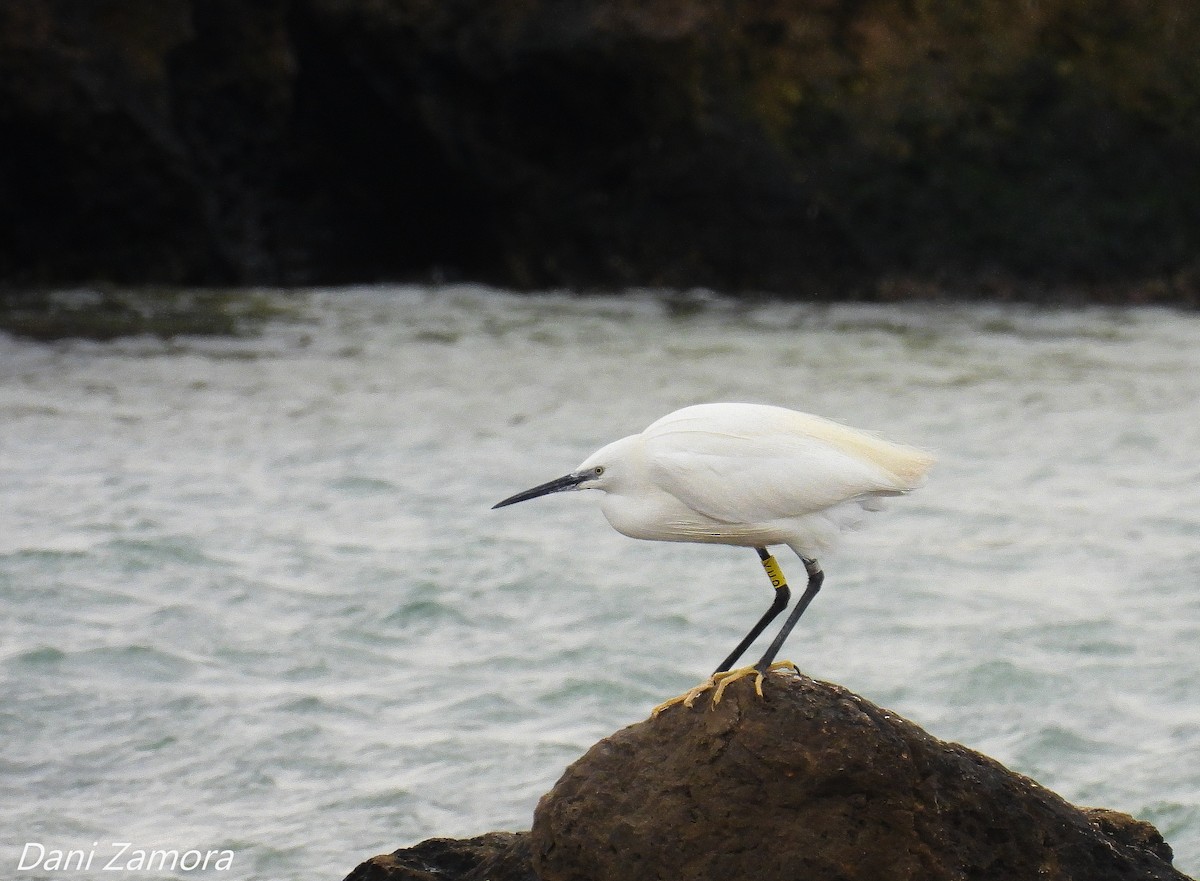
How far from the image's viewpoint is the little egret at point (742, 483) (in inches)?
183

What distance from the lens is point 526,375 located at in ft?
42.2

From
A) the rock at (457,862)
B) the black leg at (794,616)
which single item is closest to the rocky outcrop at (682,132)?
the black leg at (794,616)

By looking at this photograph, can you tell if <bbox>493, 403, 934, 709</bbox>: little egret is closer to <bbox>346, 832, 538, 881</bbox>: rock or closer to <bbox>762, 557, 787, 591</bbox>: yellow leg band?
<bbox>762, 557, 787, 591</bbox>: yellow leg band

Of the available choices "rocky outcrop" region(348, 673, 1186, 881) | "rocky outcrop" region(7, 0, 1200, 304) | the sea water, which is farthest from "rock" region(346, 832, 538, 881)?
"rocky outcrop" region(7, 0, 1200, 304)

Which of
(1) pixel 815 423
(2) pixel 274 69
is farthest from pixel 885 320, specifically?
(1) pixel 815 423

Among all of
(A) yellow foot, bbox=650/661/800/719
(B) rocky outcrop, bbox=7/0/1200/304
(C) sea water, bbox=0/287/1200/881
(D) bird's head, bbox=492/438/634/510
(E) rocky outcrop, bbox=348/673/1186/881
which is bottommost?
(C) sea water, bbox=0/287/1200/881

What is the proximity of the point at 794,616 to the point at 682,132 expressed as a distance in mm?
10841

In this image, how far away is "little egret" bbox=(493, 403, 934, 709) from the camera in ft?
15.2

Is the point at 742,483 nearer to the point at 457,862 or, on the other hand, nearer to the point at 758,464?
the point at 758,464

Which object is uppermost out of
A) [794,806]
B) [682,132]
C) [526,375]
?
[682,132]

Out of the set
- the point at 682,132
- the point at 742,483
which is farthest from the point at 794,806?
the point at 682,132

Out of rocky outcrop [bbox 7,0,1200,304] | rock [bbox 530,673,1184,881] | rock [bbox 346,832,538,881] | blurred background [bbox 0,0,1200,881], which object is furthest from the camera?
rocky outcrop [bbox 7,0,1200,304]

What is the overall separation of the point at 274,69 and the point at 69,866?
1098 centimetres

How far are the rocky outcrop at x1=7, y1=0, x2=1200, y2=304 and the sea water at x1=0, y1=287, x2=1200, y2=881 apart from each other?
4.30 feet
